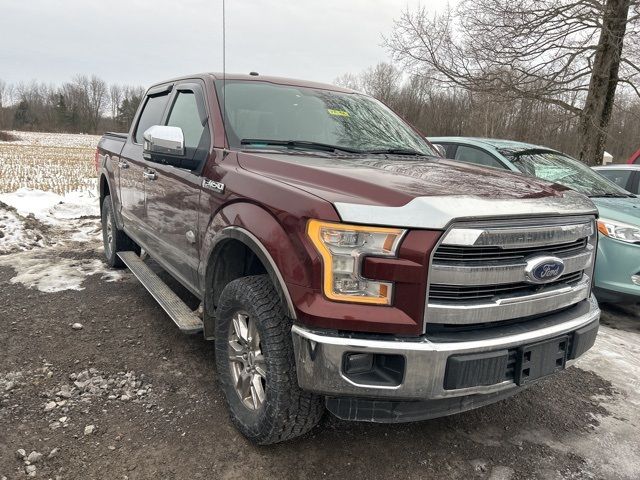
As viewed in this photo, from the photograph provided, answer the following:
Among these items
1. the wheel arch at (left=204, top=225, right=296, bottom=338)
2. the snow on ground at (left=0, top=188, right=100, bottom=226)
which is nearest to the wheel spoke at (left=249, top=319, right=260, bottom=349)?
the wheel arch at (left=204, top=225, right=296, bottom=338)

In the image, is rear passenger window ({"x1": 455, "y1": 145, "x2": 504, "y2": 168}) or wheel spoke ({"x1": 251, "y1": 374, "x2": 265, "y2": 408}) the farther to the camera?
rear passenger window ({"x1": 455, "y1": 145, "x2": 504, "y2": 168})

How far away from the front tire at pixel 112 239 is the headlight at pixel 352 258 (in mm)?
3758

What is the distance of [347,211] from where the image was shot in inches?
75.8

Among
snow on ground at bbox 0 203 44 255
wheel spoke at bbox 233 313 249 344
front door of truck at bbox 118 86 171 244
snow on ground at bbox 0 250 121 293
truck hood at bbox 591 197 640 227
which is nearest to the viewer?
wheel spoke at bbox 233 313 249 344

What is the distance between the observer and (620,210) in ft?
15.4

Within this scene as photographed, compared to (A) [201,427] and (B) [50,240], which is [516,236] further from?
(B) [50,240]

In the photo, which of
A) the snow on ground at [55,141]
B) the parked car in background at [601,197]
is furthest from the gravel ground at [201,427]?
the snow on ground at [55,141]

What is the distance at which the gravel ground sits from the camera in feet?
7.72

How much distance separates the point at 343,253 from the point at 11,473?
6.04 ft

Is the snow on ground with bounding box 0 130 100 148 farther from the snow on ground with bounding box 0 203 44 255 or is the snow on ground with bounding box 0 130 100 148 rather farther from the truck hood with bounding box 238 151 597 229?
the truck hood with bounding box 238 151 597 229

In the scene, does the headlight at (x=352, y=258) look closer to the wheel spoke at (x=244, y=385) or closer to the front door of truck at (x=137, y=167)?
the wheel spoke at (x=244, y=385)

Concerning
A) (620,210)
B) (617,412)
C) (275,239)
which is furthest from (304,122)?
(620,210)

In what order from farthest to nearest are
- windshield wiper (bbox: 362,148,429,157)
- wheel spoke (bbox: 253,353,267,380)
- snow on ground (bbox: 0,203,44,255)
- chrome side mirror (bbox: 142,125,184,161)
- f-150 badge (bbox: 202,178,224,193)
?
snow on ground (bbox: 0,203,44,255), windshield wiper (bbox: 362,148,429,157), chrome side mirror (bbox: 142,125,184,161), f-150 badge (bbox: 202,178,224,193), wheel spoke (bbox: 253,353,267,380)

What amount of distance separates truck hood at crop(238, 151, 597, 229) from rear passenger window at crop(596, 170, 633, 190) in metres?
5.34
